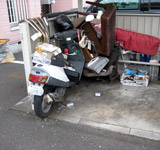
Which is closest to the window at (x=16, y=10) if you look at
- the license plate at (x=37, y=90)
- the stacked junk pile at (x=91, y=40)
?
the stacked junk pile at (x=91, y=40)

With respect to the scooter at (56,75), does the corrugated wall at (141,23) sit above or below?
above

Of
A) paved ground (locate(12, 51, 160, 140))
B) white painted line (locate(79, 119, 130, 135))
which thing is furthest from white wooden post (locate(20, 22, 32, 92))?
Result: white painted line (locate(79, 119, 130, 135))

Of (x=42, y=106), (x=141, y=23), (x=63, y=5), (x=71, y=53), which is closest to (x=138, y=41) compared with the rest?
(x=141, y=23)

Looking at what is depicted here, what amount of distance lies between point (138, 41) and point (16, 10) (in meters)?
5.72

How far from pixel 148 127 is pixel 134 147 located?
1.73ft

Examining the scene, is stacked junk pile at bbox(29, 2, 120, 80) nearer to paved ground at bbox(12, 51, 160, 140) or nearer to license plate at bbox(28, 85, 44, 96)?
paved ground at bbox(12, 51, 160, 140)

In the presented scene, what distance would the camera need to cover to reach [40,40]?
4109 mm

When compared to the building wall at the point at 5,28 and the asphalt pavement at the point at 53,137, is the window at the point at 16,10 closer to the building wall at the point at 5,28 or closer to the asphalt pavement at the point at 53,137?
the building wall at the point at 5,28

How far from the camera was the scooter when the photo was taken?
11.1ft

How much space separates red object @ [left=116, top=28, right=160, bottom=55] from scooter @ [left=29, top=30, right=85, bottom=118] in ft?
4.41

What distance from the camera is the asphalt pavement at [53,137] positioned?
299 centimetres

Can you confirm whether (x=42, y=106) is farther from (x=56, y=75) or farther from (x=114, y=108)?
(x=114, y=108)

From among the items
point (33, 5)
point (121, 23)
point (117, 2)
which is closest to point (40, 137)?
point (121, 23)

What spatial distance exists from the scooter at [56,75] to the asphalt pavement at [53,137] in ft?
0.95
